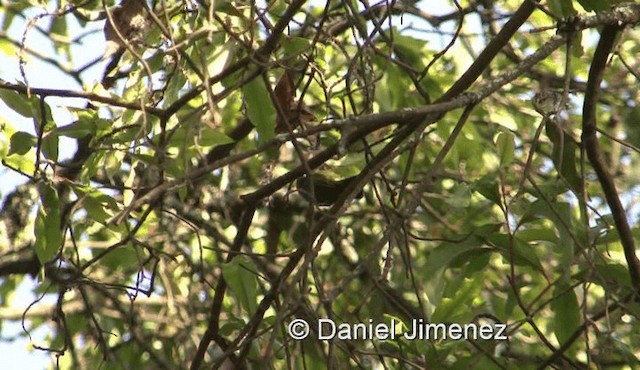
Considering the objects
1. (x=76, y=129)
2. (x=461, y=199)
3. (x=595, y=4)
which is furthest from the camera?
(x=461, y=199)

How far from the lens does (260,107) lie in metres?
1.39

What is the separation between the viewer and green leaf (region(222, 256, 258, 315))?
133 cm

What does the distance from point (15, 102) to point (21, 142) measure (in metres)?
0.06

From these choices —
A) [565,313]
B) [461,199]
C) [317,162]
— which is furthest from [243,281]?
[565,313]

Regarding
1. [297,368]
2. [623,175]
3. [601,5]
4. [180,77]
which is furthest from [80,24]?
[623,175]

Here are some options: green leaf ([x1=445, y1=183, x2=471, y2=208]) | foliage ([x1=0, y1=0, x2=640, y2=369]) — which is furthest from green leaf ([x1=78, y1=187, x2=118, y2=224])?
green leaf ([x1=445, y1=183, x2=471, y2=208])

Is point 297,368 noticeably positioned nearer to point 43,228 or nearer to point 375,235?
point 43,228

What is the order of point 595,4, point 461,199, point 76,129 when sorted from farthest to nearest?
point 461,199
point 76,129
point 595,4

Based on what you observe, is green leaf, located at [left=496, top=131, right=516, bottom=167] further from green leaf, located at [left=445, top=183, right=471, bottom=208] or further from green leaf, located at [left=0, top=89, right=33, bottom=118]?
green leaf, located at [left=0, top=89, right=33, bottom=118]

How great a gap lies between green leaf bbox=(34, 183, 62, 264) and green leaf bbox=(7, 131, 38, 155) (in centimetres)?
6

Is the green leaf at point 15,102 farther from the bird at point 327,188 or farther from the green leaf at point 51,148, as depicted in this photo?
the bird at point 327,188

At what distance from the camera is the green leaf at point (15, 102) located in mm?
1325

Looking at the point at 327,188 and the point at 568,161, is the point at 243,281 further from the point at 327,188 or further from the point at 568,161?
the point at 568,161

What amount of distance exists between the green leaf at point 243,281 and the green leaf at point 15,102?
321 mm
